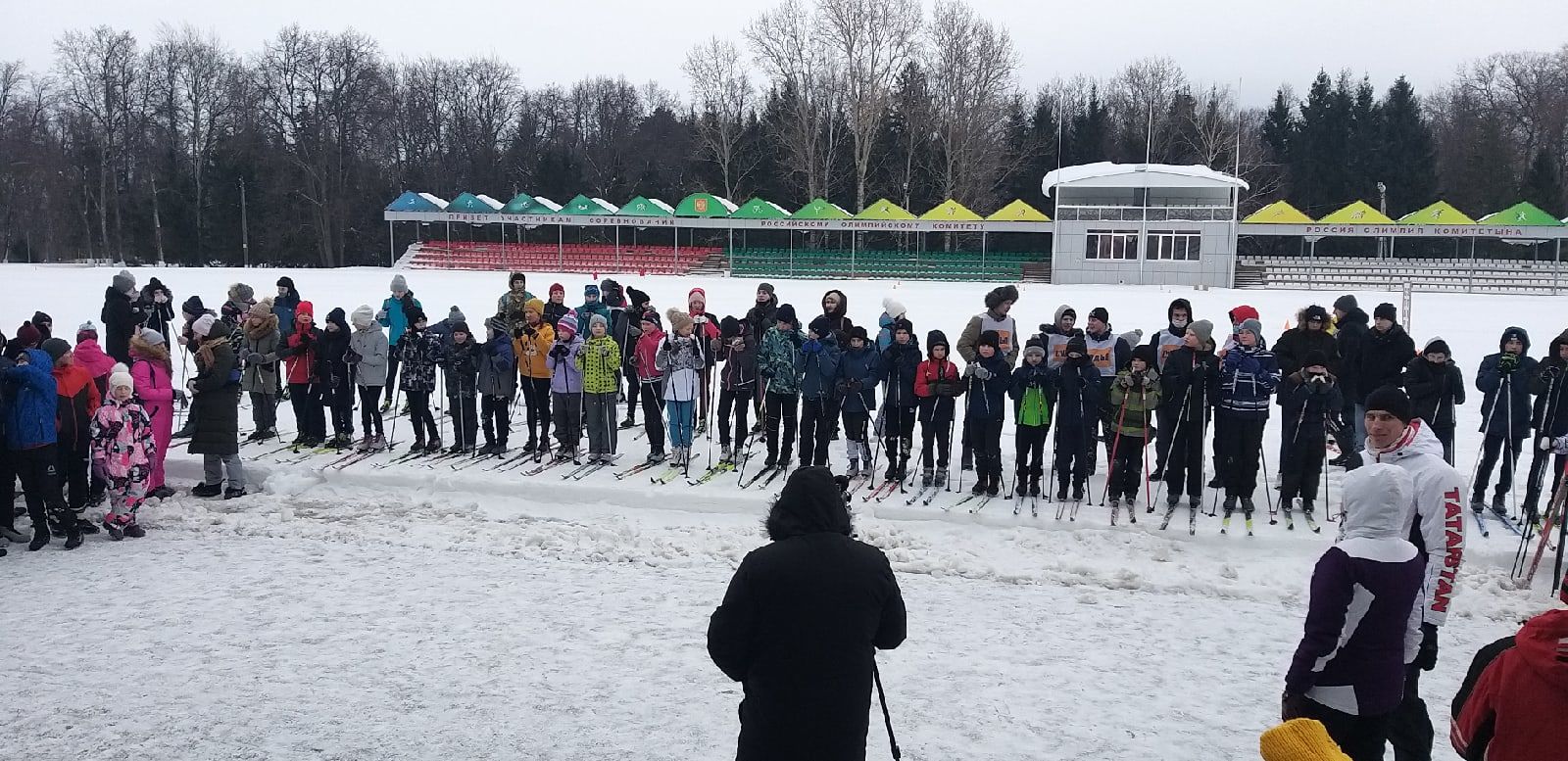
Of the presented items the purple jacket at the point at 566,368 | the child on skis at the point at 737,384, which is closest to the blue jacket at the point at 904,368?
the child on skis at the point at 737,384


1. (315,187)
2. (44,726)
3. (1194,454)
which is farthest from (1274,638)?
(315,187)

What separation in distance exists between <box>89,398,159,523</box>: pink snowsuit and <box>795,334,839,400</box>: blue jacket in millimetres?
5667

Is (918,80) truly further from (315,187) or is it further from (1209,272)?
(315,187)

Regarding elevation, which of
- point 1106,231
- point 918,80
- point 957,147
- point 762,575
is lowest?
point 762,575

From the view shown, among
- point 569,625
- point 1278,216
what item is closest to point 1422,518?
point 569,625

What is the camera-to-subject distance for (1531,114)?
64562mm

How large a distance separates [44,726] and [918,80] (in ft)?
193

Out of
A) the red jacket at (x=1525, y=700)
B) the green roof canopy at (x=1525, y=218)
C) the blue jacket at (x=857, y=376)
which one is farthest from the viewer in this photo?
the green roof canopy at (x=1525, y=218)

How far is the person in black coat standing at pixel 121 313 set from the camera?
12.8m

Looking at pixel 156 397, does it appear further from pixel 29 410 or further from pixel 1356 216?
pixel 1356 216

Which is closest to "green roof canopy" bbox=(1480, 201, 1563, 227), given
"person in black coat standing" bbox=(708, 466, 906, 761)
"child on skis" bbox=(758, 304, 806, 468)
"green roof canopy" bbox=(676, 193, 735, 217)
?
"green roof canopy" bbox=(676, 193, 735, 217)

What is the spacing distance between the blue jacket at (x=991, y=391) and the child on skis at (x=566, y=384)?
3997mm

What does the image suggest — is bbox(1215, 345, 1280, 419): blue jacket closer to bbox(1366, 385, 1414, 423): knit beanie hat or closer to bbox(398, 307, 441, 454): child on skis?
bbox(1366, 385, 1414, 423): knit beanie hat

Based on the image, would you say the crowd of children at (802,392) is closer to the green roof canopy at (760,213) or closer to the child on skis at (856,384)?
the child on skis at (856,384)
